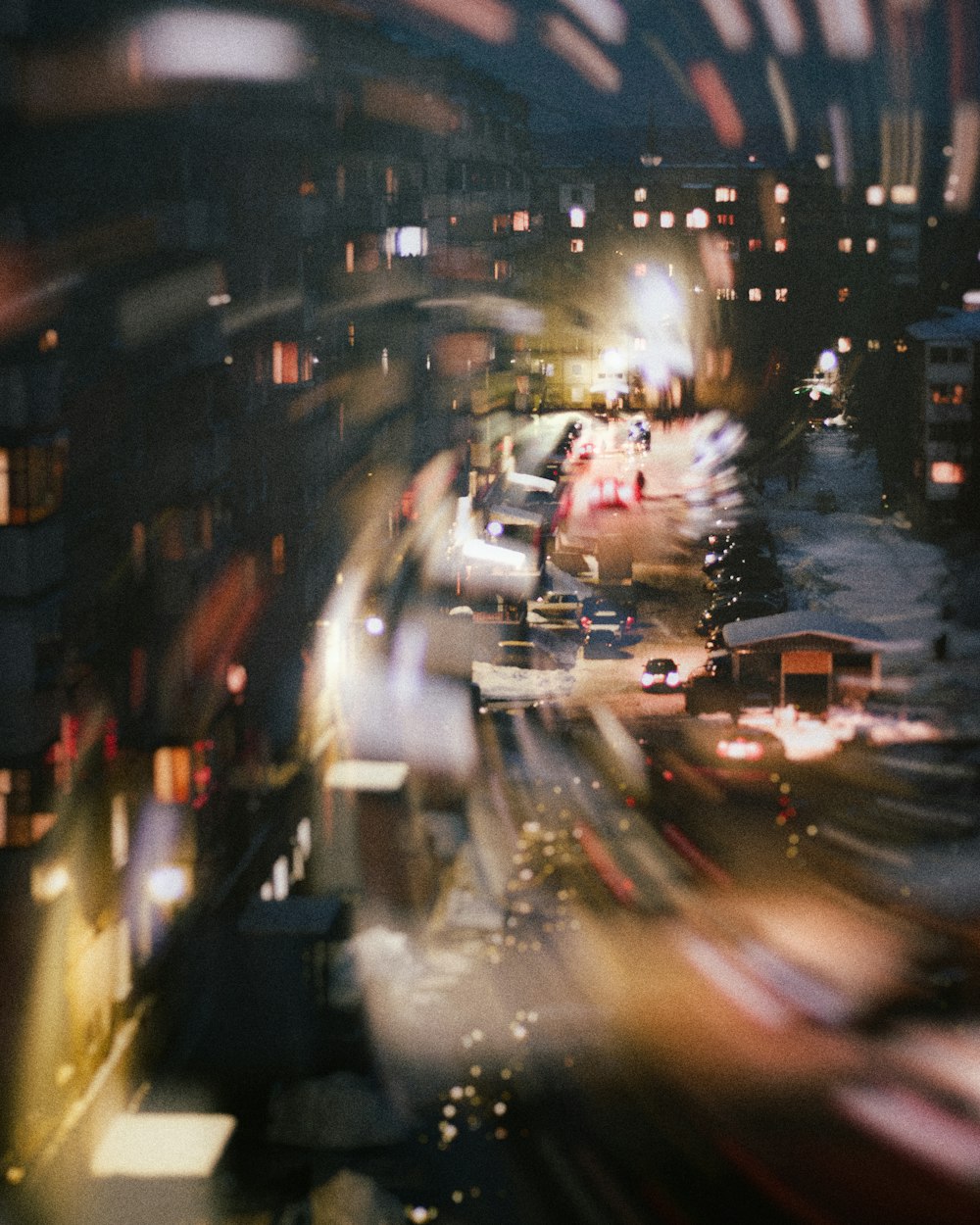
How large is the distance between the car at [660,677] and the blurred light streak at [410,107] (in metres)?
15.2

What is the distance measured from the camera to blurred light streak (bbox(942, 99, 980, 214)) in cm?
10225

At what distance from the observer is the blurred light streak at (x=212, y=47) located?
19.8 m

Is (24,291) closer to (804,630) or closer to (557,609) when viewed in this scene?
(804,630)

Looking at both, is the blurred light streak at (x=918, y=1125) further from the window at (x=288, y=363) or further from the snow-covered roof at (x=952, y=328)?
the snow-covered roof at (x=952, y=328)

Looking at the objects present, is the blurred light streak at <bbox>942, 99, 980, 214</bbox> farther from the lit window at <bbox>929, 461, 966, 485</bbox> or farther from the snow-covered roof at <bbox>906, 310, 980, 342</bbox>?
the lit window at <bbox>929, 461, 966, 485</bbox>

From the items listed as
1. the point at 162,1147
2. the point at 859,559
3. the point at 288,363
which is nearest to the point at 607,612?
the point at 859,559

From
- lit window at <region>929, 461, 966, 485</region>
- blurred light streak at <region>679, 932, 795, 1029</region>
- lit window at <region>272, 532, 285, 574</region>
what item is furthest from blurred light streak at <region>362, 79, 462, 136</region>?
blurred light streak at <region>679, 932, 795, 1029</region>

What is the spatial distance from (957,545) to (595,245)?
53.6 m

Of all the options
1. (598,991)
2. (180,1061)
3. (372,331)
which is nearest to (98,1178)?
(180,1061)

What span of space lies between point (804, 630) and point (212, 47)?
20.4m

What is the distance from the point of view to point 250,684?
2464 centimetres

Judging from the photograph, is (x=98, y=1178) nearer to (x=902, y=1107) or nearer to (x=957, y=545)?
(x=902, y=1107)

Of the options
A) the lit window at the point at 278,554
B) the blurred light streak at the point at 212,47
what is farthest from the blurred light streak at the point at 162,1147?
the lit window at the point at 278,554

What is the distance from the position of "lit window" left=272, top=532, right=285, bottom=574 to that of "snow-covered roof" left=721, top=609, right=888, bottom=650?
13.8 m
